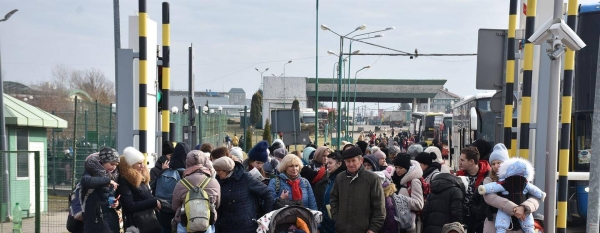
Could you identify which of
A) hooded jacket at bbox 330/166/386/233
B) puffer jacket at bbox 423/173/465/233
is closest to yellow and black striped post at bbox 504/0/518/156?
puffer jacket at bbox 423/173/465/233

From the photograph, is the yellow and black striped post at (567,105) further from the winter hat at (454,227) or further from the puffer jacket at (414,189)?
the puffer jacket at (414,189)

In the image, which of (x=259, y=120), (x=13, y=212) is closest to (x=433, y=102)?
(x=259, y=120)

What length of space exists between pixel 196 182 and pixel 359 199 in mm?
1774

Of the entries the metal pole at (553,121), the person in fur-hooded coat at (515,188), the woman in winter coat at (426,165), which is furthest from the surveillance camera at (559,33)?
the woman in winter coat at (426,165)

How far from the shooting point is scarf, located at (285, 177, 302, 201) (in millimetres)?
8463

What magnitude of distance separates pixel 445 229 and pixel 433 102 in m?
104

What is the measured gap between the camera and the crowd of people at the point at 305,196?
7543mm

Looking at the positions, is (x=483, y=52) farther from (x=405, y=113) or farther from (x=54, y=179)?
(x=405, y=113)

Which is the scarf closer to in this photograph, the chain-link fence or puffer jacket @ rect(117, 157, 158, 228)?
puffer jacket @ rect(117, 157, 158, 228)

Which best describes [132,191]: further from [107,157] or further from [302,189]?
[302,189]

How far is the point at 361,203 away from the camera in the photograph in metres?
8.05

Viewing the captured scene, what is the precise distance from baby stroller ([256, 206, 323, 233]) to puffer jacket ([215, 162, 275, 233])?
157 mm

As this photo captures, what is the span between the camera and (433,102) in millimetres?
110125

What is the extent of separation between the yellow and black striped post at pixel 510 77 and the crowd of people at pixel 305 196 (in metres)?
0.55
